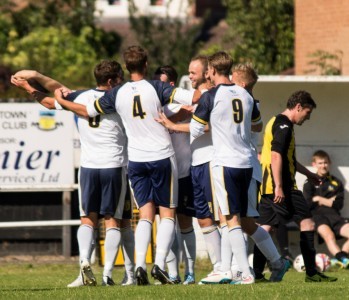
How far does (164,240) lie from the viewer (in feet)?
40.8

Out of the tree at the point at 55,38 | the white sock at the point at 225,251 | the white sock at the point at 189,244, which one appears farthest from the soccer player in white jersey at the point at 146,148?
the tree at the point at 55,38

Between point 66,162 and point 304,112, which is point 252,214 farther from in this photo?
point 66,162

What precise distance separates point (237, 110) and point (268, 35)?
1847 cm

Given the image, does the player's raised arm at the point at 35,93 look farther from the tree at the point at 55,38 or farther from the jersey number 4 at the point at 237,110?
the tree at the point at 55,38

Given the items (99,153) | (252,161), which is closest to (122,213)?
(99,153)

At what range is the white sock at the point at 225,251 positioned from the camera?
41.0 ft

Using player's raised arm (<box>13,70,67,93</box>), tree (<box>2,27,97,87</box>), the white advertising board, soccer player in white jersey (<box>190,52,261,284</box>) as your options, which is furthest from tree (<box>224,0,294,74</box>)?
soccer player in white jersey (<box>190,52,261,284</box>)

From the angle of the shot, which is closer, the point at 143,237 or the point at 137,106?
the point at 137,106

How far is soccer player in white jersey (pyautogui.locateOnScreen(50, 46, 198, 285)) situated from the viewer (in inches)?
486

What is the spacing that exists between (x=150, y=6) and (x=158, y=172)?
115 feet

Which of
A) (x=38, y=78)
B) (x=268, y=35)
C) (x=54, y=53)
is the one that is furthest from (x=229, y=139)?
(x=54, y=53)

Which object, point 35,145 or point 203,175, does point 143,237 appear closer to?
point 203,175

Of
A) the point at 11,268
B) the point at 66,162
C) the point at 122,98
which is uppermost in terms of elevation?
the point at 122,98

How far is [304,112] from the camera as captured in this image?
13055 mm
